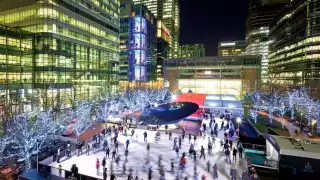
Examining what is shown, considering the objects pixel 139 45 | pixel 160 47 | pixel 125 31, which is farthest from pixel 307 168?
pixel 160 47

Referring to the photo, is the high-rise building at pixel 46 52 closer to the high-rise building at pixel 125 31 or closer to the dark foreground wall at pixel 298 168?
the dark foreground wall at pixel 298 168

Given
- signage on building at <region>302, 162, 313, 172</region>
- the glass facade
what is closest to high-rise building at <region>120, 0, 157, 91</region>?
the glass facade

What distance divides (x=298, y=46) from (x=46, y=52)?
83263mm

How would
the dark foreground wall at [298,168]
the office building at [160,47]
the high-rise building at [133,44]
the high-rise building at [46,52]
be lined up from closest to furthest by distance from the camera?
the dark foreground wall at [298,168]
the high-rise building at [46,52]
the high-rise building at [133,44]
the office building at [160,47]

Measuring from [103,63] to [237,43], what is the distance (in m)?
169

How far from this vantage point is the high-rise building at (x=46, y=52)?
40.8 metres

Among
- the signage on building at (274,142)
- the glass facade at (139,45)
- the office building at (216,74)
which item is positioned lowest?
the signage on building at (274,142)

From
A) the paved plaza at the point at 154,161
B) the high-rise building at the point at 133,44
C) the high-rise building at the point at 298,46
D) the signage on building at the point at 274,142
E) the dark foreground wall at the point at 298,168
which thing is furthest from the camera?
the high-rise building at the point at 133,44

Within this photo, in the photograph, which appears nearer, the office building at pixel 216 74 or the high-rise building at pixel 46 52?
the high-rise building at pixel 46 52

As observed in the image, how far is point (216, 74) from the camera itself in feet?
279

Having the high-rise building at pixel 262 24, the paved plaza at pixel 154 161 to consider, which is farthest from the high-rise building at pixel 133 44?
the high-rise building at pixel 262 24

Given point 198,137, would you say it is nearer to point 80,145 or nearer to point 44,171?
point 80,145

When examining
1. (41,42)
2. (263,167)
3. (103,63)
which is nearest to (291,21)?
(103,63)

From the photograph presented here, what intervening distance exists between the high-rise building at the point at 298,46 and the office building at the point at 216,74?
13539 millimetres
